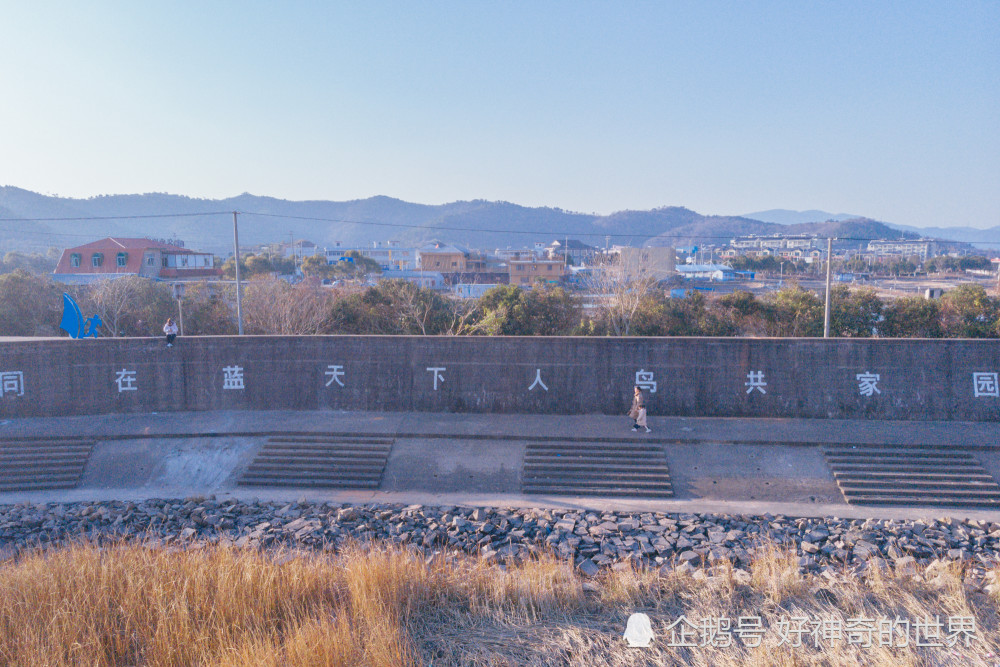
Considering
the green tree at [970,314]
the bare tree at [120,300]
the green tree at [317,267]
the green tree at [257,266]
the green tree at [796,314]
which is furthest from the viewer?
the green tree at [317,267]

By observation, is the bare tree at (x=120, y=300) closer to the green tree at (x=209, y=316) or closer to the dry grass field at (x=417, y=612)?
the green tree at (x=209, y=316)

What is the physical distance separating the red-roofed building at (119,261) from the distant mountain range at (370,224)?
130 ft

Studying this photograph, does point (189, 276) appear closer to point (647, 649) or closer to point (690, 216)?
point (647, 649)

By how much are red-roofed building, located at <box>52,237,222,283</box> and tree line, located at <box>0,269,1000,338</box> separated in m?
9.81

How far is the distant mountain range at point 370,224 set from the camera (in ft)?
258

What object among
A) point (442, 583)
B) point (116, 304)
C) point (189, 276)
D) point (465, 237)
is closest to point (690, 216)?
point (465, 237)

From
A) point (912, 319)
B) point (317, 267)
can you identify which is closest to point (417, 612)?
point (912, 319)

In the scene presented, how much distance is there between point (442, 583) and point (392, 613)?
911 millimetres

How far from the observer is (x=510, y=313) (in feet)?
77.3

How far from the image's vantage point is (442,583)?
646 centimetres

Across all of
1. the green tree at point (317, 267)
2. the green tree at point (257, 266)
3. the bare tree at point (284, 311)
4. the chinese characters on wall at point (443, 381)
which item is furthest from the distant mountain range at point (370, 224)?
the chinese characters on wall at point (443, 381)

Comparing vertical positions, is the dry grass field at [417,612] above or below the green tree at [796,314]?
below

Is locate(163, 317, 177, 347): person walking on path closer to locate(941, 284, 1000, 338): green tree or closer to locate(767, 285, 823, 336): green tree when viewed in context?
locate(767, 285, 823, 336): green tree

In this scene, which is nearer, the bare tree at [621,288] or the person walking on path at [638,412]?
the person walking on path at [638,412]
